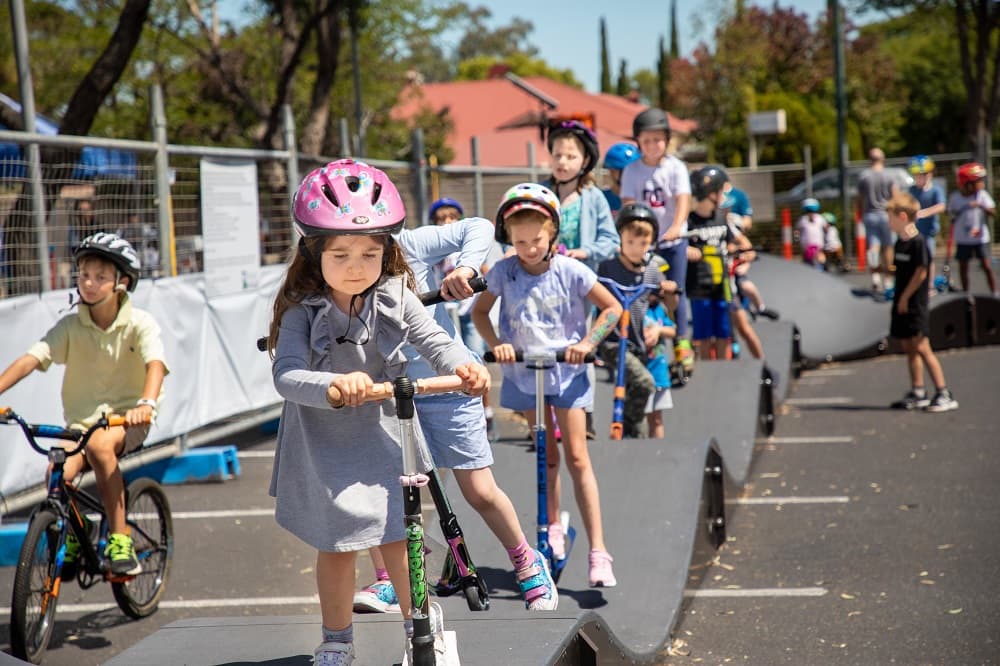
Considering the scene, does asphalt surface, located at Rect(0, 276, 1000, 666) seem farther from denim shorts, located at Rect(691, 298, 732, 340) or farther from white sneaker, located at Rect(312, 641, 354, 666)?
white sneaker, located at Rect(312, 641, 354, 666)

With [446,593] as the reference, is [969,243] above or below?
above

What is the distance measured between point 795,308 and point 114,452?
11.4 meters

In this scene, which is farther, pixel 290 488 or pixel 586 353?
pixel 586 353

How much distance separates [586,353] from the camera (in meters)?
5.05

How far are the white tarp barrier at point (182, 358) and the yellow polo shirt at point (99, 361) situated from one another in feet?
4.63

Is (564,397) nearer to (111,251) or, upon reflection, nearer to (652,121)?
(111,251)

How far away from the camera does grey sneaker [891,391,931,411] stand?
11547mm

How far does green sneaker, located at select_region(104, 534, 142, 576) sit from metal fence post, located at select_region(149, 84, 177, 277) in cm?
369

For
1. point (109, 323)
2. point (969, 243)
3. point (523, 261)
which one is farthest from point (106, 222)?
point (969, 243)

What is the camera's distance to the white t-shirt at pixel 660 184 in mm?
9328

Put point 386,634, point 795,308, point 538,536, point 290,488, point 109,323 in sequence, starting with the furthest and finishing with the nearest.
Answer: point 795,308 → point 109,323 → point 538,536 → point 386,634 → point 290,488

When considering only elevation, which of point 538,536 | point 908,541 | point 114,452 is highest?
point 114,452

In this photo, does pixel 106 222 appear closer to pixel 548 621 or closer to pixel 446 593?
pixel 446 593

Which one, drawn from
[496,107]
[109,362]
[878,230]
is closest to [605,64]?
[496,107]
